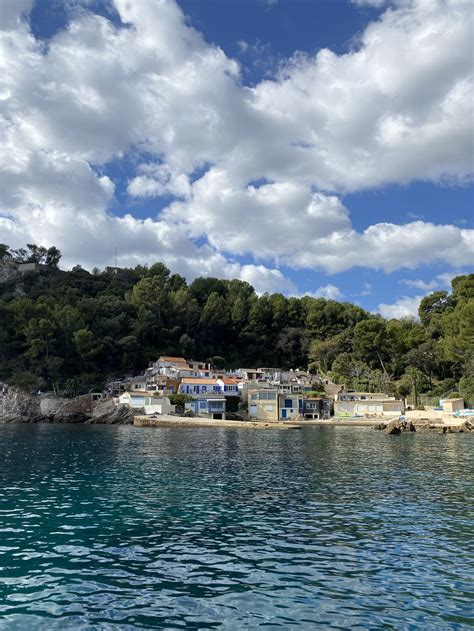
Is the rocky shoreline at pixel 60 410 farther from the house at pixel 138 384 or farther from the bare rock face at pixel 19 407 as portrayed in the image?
the house at pixel 138 384

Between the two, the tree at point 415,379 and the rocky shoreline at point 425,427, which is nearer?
the rocky shoreline at point 425,427

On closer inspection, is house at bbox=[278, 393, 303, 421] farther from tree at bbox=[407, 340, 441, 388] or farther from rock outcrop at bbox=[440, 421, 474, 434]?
rock outcrop at bbox=[440, 421, 474, 434]

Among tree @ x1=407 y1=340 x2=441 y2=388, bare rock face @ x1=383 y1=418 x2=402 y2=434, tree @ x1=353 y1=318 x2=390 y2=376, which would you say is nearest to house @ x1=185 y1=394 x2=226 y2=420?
tree @ x1=353 y1=318 x2=390 y2=376

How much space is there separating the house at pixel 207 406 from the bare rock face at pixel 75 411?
16233 mm

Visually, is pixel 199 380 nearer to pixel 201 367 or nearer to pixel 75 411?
pixel 201 367

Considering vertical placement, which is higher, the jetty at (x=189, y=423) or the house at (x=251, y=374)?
the house at (x=251, y=374)

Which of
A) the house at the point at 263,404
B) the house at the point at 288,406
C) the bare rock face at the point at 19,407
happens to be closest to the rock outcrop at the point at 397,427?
the house at the point at 288,406

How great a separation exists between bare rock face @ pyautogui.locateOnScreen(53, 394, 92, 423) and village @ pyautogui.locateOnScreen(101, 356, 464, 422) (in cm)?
504

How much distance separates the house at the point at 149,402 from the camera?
8019 centimetres

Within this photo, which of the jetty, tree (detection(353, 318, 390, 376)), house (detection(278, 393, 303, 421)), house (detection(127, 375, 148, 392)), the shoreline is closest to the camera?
the shoreline

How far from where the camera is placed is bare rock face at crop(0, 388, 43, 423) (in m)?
81.3

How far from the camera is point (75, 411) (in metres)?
82.6

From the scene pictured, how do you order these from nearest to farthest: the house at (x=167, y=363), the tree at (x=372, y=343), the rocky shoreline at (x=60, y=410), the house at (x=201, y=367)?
the rocky shoreline at (x=60, y=410) → the house at (x=201, y=367) → the house at (x=167, y=363) → the tree at (x=372, y=343)

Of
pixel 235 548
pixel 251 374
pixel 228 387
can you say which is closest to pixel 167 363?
pixel 228 387
